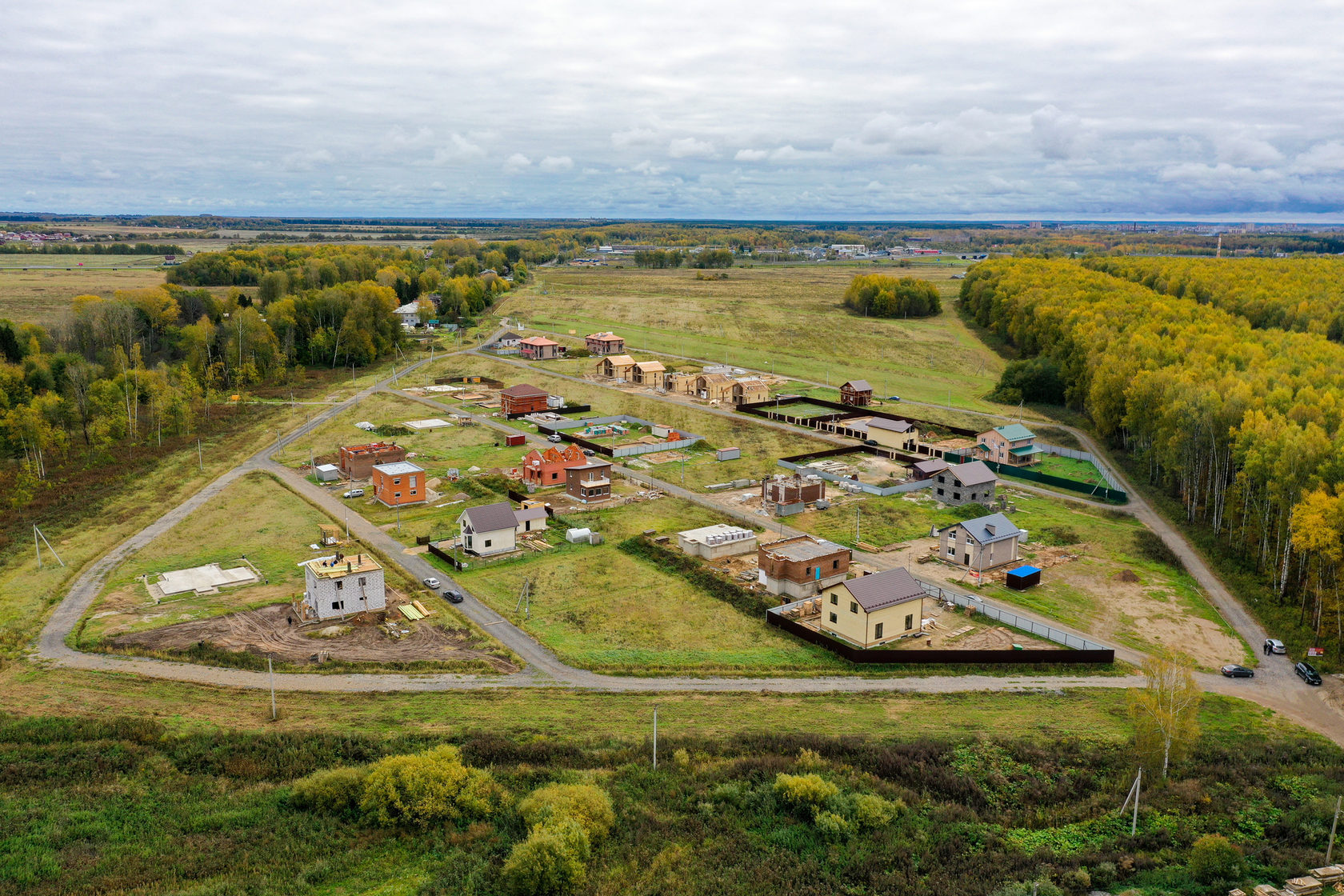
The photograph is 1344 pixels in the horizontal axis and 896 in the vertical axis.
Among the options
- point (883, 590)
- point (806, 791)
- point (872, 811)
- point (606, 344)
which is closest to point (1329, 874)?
point (872, 811)

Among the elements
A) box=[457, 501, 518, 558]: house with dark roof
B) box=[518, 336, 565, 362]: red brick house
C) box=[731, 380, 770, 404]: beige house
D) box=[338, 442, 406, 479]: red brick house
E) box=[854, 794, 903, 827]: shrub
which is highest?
box=[518, 336, 565, 362]: red brick house

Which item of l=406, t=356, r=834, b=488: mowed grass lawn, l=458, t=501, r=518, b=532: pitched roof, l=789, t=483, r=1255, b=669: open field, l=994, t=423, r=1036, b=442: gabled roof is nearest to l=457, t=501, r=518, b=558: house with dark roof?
l=458, t=501, r=518, b=532: pitched roof

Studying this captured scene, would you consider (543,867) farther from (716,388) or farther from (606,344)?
(606,344)

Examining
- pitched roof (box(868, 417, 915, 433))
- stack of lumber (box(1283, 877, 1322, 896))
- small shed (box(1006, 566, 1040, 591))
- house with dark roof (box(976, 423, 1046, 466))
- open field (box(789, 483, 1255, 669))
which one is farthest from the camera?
pitched roof (box(868, 417, 915, 433))

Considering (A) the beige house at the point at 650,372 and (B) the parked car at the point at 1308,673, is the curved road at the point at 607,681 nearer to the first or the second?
(B) the parked car at the point at 1308,673

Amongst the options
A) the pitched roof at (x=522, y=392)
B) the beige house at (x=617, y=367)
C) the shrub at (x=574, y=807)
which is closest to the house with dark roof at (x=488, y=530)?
the shrub at (x=574, y=807)

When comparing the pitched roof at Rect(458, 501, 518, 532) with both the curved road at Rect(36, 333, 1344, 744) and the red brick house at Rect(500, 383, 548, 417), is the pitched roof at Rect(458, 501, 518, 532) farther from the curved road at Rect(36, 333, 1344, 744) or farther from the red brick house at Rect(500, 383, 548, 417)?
the red brick house at Rect(500, 383, 548, 417)
